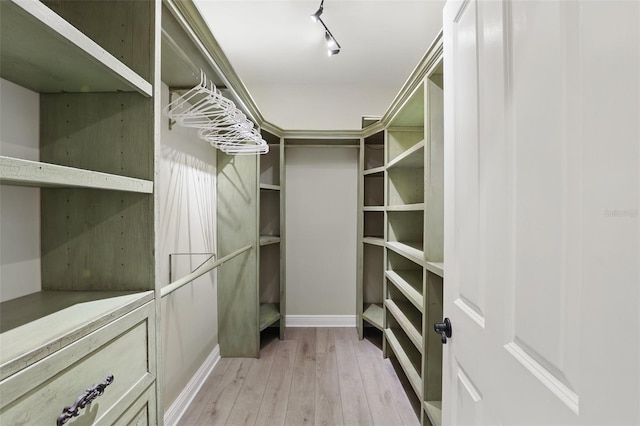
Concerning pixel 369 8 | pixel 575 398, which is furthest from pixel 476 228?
pixel 369 8

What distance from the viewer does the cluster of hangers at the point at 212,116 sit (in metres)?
1.49

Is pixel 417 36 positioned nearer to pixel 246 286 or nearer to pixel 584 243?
pixel 584 243

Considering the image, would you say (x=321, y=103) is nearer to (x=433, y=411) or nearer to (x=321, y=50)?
(x=321, y=50)

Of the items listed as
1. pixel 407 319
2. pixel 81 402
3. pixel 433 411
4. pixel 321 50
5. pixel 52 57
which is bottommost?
pixel 433 411

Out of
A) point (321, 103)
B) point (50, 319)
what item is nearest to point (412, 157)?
point (321, 103)

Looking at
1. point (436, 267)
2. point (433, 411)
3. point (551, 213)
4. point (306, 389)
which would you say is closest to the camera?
point (551, 213)

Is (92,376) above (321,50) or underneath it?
underneath

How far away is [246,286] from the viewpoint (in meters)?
2.46

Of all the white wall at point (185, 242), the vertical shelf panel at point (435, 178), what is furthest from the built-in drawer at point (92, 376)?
the vertical shelf panel at point (435, 178)

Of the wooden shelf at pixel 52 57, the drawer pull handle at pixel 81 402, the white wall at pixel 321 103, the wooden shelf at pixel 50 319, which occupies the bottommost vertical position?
the drawer pull handle at pixel 81 402

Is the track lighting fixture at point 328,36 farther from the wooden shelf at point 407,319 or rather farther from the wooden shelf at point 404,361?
the wooden shelf at point 404,361

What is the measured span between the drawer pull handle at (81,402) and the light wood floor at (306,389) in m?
1.38

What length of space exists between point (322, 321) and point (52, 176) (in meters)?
2.92

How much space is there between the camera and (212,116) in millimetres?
1844
